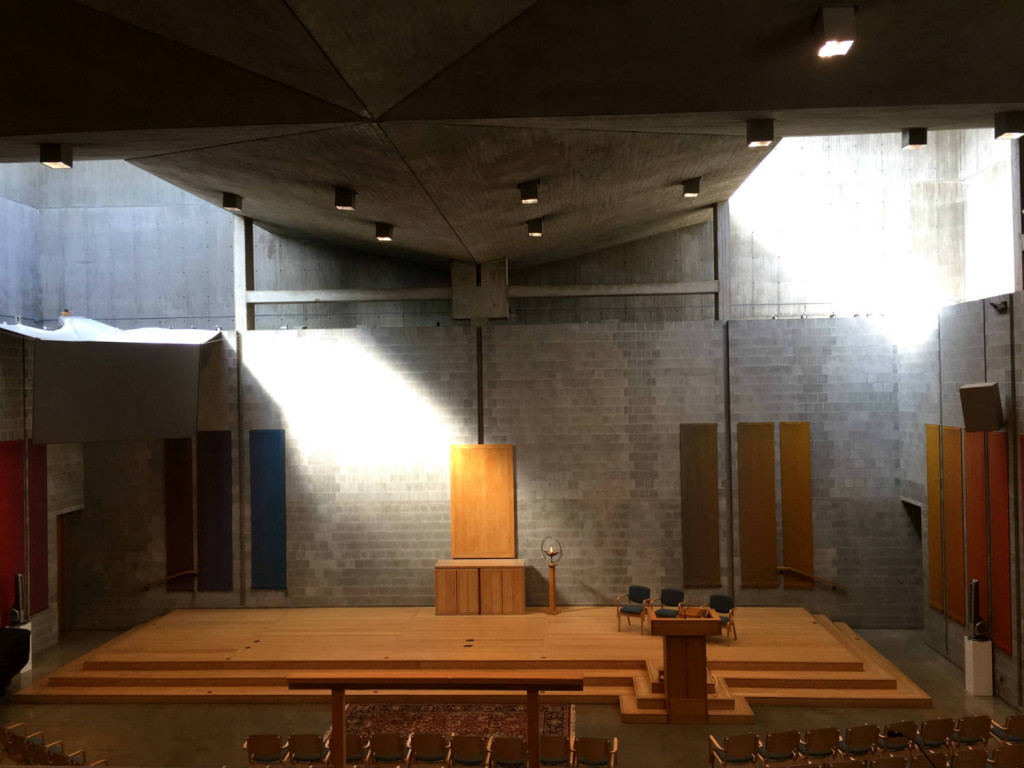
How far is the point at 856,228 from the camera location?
513 inches

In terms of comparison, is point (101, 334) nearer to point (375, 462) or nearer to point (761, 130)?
point (375, 462)

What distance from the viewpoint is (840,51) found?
464cm

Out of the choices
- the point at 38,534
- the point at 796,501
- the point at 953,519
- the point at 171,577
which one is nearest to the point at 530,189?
the point at 796,501

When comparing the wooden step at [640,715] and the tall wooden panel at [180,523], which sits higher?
the tall wooden panel at [180,523]

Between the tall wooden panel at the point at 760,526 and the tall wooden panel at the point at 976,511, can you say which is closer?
the tall wooden panel at the point at 976,511

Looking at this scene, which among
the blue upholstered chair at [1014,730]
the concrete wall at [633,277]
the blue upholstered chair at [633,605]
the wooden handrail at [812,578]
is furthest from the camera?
the concrete wall at [633,277]

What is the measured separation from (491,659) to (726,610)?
3.07 m

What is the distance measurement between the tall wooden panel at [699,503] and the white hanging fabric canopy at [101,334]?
6.96 m

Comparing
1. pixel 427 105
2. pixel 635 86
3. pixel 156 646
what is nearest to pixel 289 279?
pixel 156 646

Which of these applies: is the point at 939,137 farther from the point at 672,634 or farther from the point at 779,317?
the point at 672,634

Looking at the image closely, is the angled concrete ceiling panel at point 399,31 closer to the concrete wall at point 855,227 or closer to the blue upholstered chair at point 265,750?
the blue upholstered chair at point 265,750

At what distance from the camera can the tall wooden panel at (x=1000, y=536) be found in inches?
366

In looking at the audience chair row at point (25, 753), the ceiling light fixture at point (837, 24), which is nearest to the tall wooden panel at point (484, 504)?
the audience chair row at point (25, 753)

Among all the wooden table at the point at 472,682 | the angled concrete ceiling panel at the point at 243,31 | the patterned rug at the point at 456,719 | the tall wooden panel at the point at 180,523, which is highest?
the angled concrete ceiling panel at the point at 243,31
